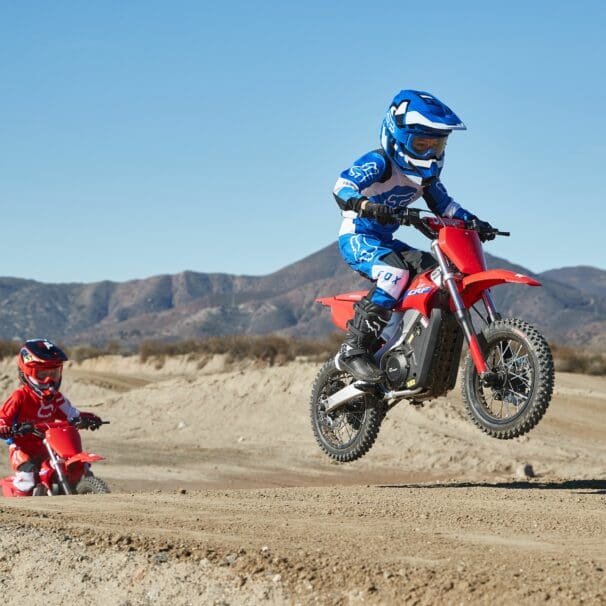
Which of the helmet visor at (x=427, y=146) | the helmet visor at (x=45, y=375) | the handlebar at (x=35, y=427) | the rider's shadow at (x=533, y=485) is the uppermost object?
the helmet visor at (x=427, y=146)

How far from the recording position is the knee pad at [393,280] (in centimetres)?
877

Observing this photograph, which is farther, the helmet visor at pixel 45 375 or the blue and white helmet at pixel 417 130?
the helmet visor at pixel 45 375

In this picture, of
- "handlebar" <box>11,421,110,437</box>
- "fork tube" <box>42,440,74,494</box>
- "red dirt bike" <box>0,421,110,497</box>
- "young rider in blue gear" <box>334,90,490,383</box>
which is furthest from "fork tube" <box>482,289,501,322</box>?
"fork tube" <box>42,440,74,494</box>

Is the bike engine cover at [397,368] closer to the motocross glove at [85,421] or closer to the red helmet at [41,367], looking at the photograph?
the motocross glove at [85,421]

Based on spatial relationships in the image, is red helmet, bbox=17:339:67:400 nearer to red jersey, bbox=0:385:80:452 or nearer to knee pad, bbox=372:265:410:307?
red jersey, bbox=0:385:80:452

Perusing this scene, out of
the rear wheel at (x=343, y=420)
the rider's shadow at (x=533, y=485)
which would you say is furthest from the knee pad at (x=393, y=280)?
the rider's shadow at (x=533, y=485)

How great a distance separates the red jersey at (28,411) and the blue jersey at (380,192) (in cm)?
394

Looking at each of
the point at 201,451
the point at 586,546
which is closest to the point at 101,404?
the point at 201,451

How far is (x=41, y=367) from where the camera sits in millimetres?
10742

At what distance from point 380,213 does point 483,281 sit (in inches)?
40.7

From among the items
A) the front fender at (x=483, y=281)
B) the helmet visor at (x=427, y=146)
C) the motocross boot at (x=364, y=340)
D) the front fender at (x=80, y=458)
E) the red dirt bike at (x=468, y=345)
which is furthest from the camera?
the front fender at (x=80, y=458)

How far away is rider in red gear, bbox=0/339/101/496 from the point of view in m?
10.7

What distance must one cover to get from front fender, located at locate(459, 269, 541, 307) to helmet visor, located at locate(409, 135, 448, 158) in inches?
Answer: 50.8

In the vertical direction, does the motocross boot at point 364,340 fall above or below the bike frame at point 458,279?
below
